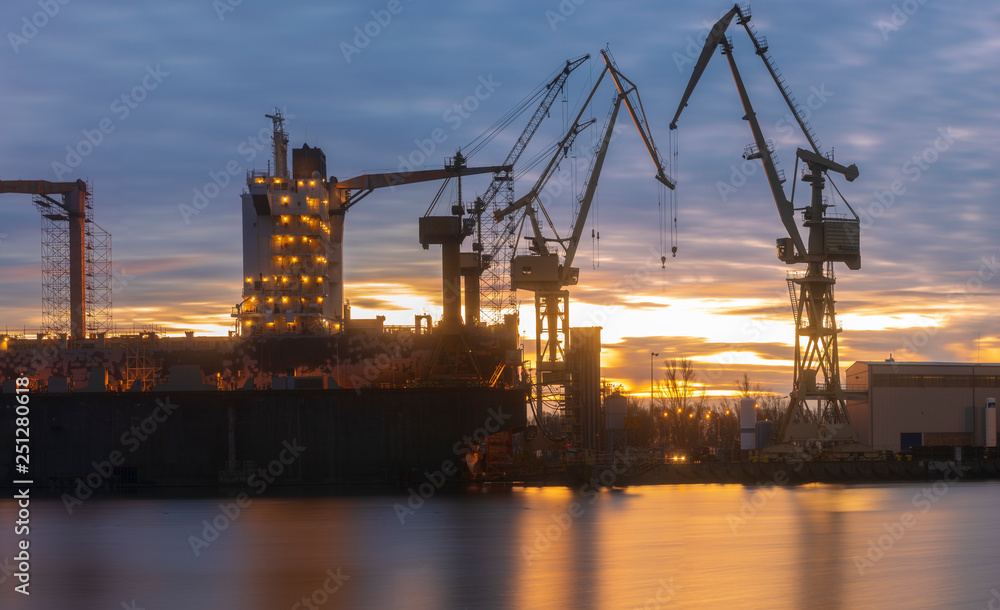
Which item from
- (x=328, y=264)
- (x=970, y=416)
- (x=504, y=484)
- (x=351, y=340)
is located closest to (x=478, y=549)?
(x=504, y=484)

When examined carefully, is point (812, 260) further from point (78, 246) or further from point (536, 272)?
point (78, 246)

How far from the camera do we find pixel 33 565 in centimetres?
4141

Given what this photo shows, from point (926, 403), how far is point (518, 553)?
58630mm

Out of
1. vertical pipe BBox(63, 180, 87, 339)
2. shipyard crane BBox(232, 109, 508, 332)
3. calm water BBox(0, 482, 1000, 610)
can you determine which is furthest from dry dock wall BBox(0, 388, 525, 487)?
vertical pipe BBox(63, 180, 87, 339)

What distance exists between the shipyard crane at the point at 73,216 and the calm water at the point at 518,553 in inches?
1326

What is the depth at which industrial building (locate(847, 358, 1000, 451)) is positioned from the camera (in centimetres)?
8869

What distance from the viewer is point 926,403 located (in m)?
89.3

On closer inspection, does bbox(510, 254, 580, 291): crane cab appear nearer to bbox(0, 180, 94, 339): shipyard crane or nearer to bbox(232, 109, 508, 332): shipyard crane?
bbox(232, 109, 508, 332): shipyard crane

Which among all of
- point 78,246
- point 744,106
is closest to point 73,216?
point 78,246

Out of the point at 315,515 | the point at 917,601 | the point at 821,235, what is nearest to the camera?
the point at 917,601

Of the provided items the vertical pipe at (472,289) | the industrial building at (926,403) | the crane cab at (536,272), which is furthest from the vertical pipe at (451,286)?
the industrial building at (926,403)

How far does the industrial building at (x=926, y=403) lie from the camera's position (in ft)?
291

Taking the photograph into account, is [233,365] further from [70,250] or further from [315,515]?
[70,250]

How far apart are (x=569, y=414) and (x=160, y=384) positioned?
3146 centimetres
